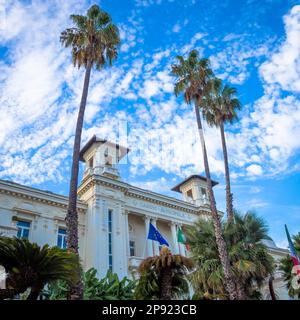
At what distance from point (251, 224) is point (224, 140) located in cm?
790

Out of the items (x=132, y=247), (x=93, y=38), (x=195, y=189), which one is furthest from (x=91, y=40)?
(x=195, y=189)

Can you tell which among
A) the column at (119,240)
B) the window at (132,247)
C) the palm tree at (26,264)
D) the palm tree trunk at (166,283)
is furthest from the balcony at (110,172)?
the palm tree at (26,264)

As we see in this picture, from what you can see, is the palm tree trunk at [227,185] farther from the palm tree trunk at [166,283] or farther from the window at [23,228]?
the window at [23,228]

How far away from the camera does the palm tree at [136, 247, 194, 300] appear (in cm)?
1299

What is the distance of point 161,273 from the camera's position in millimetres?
13250

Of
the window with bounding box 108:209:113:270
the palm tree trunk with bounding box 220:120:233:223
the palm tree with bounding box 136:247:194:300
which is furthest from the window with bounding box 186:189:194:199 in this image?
the palm tree with bounding box 136:247:194:300

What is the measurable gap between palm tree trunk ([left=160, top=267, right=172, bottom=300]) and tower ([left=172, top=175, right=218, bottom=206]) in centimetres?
2403

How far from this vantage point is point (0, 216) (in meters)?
23.0

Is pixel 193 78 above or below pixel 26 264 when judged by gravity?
above

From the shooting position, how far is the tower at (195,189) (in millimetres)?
37447

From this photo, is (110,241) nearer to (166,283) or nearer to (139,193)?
(139,193)

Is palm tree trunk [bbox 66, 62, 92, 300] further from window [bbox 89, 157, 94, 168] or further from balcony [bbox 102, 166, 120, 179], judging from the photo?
window [bbox 89, 157, 94, 168]

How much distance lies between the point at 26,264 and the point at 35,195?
17605 mm

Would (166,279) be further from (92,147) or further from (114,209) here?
(92,147)
